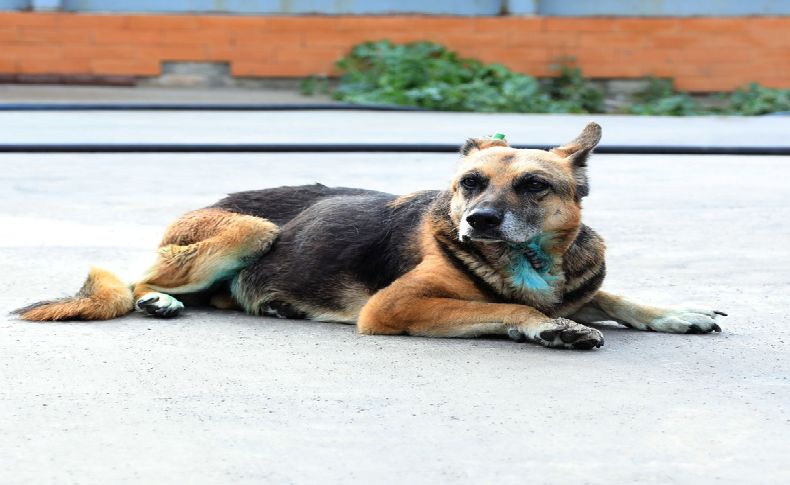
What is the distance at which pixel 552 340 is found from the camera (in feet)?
17.3

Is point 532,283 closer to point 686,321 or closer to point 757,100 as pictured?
point 686,321

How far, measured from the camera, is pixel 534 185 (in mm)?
5367

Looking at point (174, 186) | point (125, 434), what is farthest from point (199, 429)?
point (174, 186)

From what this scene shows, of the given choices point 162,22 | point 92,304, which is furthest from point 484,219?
point 162,22

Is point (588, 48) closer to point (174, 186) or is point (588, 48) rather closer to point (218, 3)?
point (218, 3)

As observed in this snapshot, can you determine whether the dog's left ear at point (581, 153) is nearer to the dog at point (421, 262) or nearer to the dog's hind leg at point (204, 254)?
the dog at point (421, 262)

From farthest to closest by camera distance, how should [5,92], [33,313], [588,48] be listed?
1. [588,48]
2. [5,92]
3. [33,313]

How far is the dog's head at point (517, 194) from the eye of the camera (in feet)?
17.3

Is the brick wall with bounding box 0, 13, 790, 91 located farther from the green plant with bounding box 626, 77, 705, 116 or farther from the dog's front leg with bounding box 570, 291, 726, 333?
the dog's front leg with bounding box 570, 291, 726, 333

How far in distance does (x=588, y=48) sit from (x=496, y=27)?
1407 mm

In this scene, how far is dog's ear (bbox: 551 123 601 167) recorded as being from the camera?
5566mm

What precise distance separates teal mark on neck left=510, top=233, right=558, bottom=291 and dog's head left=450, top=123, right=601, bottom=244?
Result: 0.11m

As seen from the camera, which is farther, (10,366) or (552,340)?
(552,340)

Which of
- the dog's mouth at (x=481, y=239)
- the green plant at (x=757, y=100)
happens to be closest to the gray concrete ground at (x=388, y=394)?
the dog's mouth at (x=481, y=239)
